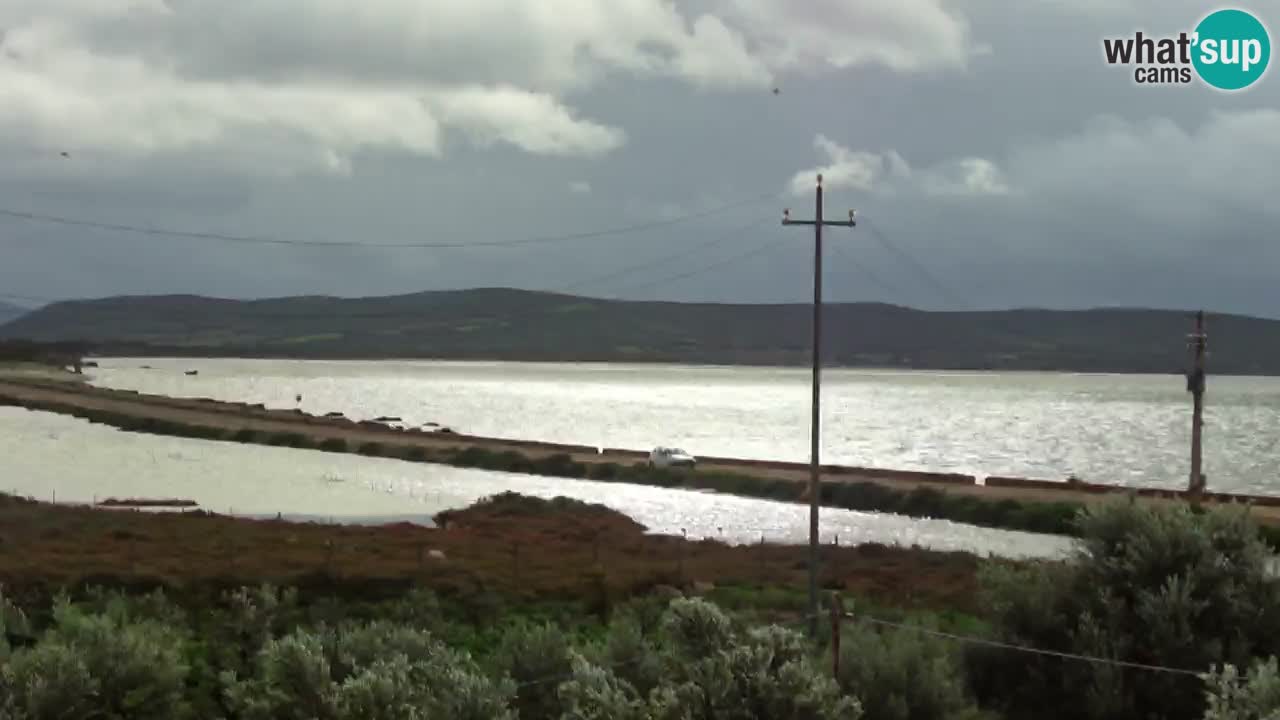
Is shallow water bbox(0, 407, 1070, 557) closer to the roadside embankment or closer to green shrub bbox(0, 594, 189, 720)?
the roadside embankment

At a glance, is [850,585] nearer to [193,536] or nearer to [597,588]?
[597,588]

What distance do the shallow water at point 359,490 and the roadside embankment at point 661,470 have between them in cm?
186

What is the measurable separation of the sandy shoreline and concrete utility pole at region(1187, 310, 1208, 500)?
113 centimetres

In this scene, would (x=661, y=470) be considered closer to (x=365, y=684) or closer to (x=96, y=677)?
(x=96, y=677)

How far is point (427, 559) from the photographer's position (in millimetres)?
44938

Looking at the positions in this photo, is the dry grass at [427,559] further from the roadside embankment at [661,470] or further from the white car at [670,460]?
the white car at [670,460]

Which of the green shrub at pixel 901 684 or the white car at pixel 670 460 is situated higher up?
the green shrub at pixel 901 684

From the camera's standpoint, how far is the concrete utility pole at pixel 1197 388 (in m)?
67.4

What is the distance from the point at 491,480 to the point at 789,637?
7622cm

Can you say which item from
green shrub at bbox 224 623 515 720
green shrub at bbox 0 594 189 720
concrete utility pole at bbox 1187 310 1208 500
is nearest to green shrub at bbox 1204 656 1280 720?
green shrub at bbox 224 623 515 720

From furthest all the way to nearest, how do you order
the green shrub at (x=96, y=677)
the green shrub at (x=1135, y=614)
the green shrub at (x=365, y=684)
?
the green shrub at (x=1135, y=614) → the green shrub at (x=96, y=677) → the green shrub at (x=365, y=684)

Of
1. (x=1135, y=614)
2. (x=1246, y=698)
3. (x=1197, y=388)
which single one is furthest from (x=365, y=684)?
(x=1197, y=388)

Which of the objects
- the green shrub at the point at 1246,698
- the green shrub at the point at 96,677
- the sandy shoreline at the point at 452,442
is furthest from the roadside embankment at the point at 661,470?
the green shrub at the point at 96,677

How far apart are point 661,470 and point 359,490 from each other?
2070cm
